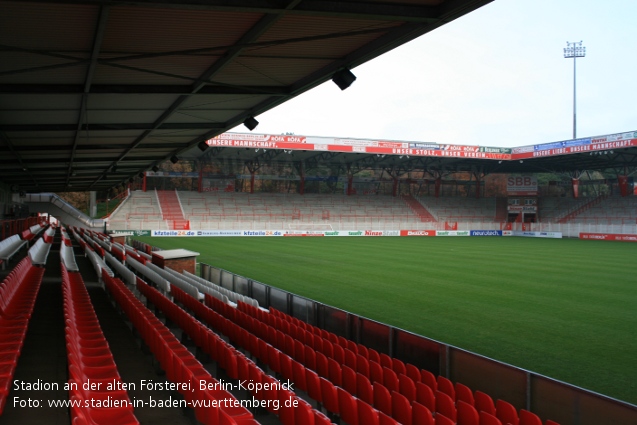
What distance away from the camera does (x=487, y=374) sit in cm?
634

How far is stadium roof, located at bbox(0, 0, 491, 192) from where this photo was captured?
532 centimetres

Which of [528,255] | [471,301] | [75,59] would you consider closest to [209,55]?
[75,59]

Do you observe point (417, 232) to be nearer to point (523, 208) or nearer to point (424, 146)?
point (424, 146)

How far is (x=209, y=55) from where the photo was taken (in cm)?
720

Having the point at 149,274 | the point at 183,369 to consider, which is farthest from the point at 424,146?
Answer: the point at 183,369

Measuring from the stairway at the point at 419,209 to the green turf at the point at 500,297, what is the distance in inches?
1082

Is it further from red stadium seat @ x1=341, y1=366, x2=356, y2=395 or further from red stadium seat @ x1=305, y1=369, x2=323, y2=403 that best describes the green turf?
red stadium seat @ x1=305, y1=369, x2=323, y2=403

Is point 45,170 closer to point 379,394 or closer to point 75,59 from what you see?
point 75,59

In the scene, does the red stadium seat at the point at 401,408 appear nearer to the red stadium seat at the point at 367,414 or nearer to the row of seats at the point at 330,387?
the row of seats at the point at 330,387

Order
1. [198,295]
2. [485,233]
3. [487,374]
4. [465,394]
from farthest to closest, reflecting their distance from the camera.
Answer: [485,233] < [198,295] < [487,374] < [465,394]

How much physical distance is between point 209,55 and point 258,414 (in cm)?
454

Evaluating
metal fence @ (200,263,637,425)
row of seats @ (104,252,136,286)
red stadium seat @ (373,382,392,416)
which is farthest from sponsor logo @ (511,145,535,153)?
red stadium seat @ (373,382,392,416)

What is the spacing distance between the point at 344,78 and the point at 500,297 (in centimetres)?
1027

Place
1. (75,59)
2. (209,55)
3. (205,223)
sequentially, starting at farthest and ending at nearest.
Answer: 1. (205,223)
2. (209,55)
3. (75,59)
